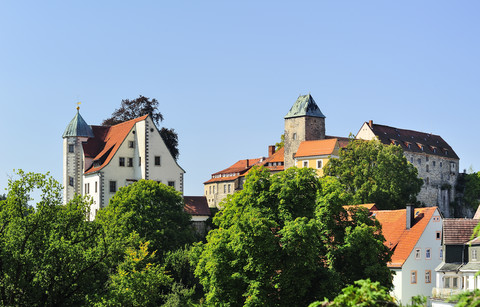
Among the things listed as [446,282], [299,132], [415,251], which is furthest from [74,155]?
[446,282]

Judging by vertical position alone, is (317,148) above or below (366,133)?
below

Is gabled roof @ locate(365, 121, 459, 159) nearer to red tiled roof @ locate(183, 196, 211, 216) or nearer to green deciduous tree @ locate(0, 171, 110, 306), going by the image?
red tiled roof @ locate(183, 196, 211, 216)

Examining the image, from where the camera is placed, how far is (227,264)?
39688mm

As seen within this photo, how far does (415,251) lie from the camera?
197 ft

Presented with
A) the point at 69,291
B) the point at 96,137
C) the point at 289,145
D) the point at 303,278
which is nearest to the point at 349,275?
the point at 303,278

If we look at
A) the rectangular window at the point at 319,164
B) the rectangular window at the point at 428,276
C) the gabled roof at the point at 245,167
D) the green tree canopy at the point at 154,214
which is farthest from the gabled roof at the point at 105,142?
the rectangular window at the point at 428,276

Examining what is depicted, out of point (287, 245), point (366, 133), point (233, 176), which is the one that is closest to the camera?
point (287, 245)

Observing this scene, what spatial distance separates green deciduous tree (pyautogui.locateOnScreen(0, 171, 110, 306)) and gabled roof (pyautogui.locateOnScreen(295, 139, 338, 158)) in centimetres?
6446

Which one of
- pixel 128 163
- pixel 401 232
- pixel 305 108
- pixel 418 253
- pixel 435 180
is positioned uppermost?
pixel 305 108

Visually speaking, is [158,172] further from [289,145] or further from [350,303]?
[350,303]

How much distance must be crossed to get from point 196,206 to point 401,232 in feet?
86.7

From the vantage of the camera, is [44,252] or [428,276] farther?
[428,276]

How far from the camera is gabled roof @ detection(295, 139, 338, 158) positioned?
98.4m

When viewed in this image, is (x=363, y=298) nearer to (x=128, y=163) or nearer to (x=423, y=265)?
(x=423, y=265)
